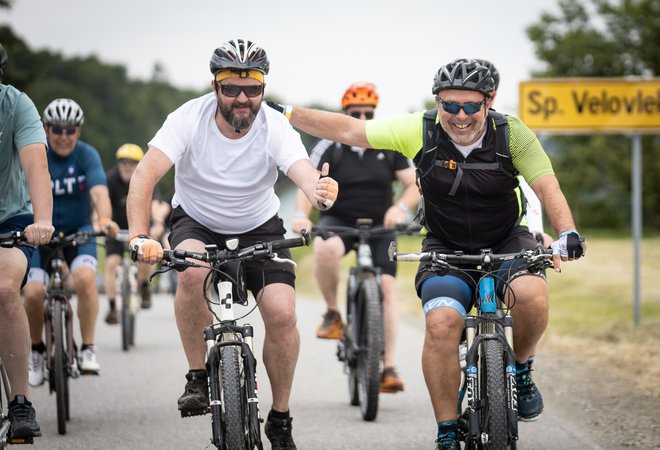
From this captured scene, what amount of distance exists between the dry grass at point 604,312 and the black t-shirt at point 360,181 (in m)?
2.92

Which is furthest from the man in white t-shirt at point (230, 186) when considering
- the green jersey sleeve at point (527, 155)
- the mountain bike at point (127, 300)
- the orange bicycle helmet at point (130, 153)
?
the orange bicycle helmet at point (130, 153)

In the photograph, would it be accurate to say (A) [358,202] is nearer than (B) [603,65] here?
Yes

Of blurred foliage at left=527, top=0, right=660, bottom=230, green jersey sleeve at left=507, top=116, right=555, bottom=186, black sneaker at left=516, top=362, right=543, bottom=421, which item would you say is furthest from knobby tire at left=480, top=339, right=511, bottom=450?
blurred foliage at left=527, top=0, right=660, bottom=230

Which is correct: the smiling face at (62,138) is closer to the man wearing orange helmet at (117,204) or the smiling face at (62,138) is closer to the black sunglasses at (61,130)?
the black sunglasses at (61,130)

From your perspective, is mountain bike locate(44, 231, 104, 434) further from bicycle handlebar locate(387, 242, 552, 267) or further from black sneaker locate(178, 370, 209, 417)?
bicycle handlebar locate(387, 242, 552, 267)

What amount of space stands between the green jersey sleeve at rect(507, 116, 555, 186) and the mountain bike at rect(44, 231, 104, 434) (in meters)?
3.71

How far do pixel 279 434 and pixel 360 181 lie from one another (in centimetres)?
373

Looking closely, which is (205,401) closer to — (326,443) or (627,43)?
(326,443)

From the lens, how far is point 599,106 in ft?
53.5

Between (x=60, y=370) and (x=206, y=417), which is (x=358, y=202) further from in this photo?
(x=60, y=370)

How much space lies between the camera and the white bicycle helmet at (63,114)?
9125mm

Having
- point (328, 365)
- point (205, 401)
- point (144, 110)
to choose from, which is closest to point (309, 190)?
point (205, 401)

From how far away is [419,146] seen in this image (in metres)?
6.39

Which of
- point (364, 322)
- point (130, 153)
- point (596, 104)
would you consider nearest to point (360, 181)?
point (364, 322)
